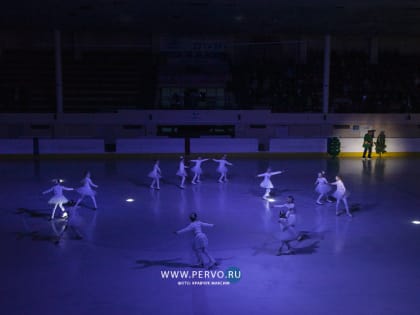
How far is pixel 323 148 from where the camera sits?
993 inches

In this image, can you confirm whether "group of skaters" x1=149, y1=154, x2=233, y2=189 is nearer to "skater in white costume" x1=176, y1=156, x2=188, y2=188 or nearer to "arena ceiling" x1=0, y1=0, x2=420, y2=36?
"skater in white costume" x1=176, y1=156, x2=188, y2=188

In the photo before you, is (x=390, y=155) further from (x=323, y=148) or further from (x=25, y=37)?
(x=25, y=37)

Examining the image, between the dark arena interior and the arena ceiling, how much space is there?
160mm

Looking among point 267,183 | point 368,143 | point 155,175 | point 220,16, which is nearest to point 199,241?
point 267,183

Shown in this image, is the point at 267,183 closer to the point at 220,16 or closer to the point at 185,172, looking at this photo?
the point at 185,172

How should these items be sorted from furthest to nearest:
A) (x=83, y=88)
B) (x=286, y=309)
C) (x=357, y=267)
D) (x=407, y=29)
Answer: (x=83, y=88) → (x=407, y=29) → (x=357, y=267) → (x=286, y=309)

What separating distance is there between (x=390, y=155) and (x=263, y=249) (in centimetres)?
1716

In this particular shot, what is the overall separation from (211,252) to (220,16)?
53.3 ft

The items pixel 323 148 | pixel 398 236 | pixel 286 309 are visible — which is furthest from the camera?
pixel 323 148

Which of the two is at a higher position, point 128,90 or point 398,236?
point 128,90

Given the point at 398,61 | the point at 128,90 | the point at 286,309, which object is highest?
the point at 398,61

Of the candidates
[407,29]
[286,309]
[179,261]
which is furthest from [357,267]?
[407,29]

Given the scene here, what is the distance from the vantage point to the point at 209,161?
23531 millimetres

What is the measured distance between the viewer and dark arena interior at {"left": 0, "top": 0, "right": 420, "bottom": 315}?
8.69 meters
